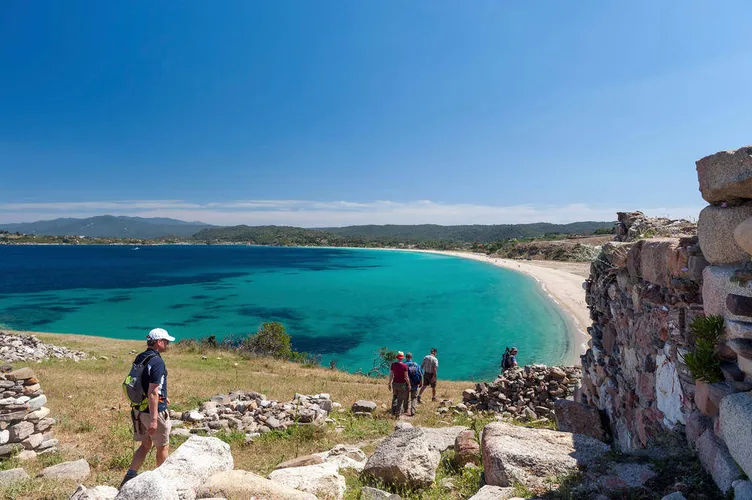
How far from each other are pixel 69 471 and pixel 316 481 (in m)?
4.06

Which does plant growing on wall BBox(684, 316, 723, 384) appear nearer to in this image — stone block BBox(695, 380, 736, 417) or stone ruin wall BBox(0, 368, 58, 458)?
stone block BBox(695, 380, 736, 417)

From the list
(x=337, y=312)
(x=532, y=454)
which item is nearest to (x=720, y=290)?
(x=532, y=454)

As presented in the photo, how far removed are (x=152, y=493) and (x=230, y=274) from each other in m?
90.5

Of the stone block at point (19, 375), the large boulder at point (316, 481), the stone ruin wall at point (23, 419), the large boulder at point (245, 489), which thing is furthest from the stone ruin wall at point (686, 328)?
the stone block at point (19, 375)

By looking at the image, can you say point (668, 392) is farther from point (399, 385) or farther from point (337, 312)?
point (337, 312)

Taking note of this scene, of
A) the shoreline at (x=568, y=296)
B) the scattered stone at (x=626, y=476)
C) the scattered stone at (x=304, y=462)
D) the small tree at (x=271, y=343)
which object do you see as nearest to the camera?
the scattered stone at (x=626, y=476)

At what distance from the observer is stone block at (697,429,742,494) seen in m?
2.85

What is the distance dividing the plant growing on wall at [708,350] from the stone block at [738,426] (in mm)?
330

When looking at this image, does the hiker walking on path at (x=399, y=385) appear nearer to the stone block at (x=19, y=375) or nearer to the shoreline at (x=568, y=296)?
the stone block at (x=19, y=375)

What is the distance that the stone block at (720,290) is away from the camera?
9.71 ft

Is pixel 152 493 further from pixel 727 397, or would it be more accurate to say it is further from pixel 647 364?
pixel 647 364

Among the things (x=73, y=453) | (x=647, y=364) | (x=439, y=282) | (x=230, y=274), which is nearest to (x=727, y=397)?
(x=647, y=364)

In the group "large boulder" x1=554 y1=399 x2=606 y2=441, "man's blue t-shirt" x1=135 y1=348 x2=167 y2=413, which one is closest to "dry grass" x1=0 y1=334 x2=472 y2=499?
"man's blue t-shirt" x1=135 y1=348 x2=167 y2=413

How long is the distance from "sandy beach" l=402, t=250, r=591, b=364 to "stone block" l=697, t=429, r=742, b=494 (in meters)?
23.3
